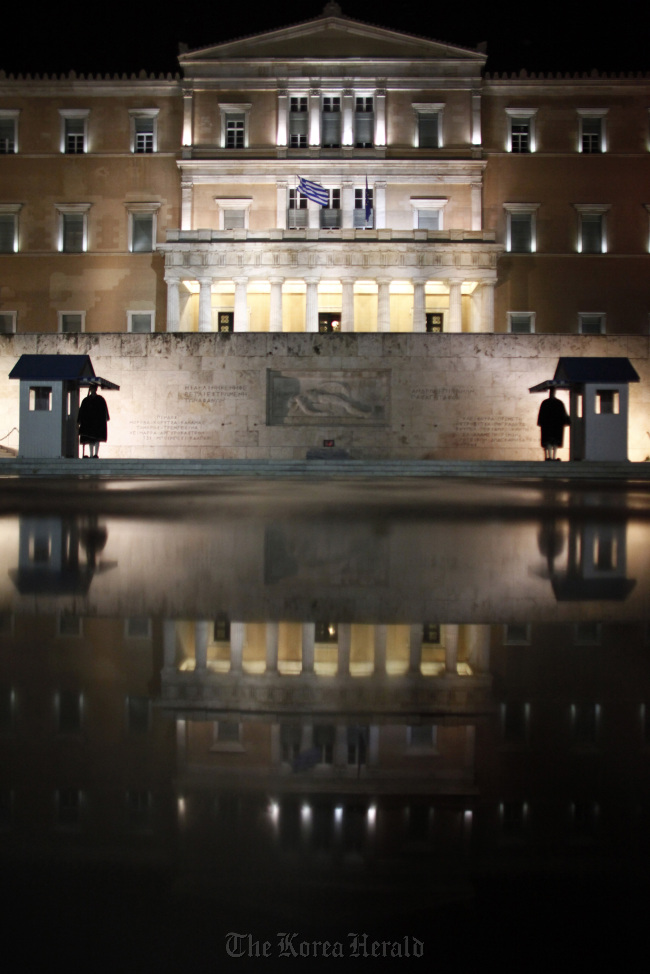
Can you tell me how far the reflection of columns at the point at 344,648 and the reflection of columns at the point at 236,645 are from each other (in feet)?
1.18

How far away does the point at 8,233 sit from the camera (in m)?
42.5

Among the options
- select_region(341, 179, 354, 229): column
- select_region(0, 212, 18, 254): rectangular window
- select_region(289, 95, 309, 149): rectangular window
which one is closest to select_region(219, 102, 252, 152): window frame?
select_region(289, 95, 309, 149): rectangular window

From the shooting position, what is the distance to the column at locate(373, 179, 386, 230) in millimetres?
40812

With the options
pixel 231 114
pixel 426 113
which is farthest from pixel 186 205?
pixel 426 113

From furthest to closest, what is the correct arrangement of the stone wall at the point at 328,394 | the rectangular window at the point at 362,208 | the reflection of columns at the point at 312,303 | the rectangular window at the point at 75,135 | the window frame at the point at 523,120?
the rectangular window at the point at 75,135 < the window frame at the point at 523,120 < the rectangular window at the point at 362,208 < the reflection of columns at the point at 312,303 < the stone wall at the point at 328,394

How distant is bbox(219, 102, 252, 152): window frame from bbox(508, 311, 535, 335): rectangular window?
1716cm

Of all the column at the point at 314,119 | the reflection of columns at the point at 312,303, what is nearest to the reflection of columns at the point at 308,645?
the reflection of columns at the point at 312,303

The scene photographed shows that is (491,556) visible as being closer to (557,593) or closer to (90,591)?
(557,593)

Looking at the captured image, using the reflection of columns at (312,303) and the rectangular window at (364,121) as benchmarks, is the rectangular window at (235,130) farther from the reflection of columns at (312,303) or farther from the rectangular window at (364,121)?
the reflection of columns at (312,303)

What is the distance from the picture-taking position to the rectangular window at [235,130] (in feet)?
136

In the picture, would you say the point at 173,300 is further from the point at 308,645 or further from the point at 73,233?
the point at 308,645

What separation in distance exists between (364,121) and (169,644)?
142ft

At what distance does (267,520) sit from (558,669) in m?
5.42

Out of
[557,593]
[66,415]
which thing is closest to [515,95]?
[66,415]
